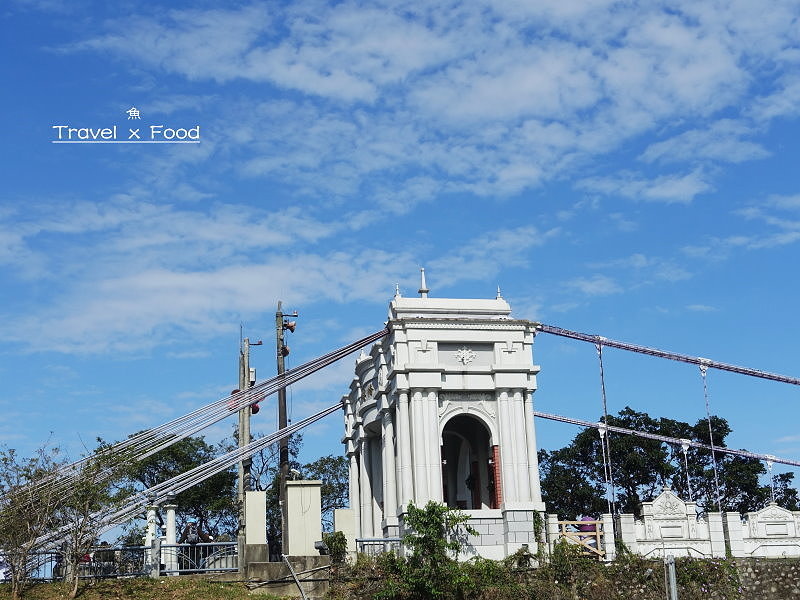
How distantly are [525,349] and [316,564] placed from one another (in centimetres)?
1097

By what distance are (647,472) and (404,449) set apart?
4311cm

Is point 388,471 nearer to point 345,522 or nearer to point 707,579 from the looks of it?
point 345,522

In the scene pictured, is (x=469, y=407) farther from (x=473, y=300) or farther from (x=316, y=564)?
(x=316, y=564)

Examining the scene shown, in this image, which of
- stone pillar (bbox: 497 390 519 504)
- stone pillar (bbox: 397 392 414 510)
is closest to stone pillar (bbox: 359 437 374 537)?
stone pillar (bbox: 397 392 414 510)

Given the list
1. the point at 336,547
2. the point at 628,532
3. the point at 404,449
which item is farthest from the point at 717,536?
the point at 336,547

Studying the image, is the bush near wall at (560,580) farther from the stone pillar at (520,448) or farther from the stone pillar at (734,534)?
the stone pillar at (520,448)

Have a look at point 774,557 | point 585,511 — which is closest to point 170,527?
point 774,557

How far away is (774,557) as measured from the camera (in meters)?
33.1

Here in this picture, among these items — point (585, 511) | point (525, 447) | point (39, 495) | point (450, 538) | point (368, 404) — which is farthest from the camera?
point (585, 511)

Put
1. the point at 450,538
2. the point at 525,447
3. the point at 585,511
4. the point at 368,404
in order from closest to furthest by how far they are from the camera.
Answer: the point at 450,538 < the point at 525,447 < the point at 368,404 < the point at 585,511

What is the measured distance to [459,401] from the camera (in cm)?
3447

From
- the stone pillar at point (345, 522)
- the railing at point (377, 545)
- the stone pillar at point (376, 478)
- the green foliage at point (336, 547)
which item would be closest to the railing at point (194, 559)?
the stone pillar at point (345, 522)

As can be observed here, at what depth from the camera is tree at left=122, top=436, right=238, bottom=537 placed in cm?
5392

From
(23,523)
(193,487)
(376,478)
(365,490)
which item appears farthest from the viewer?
(193,487)
